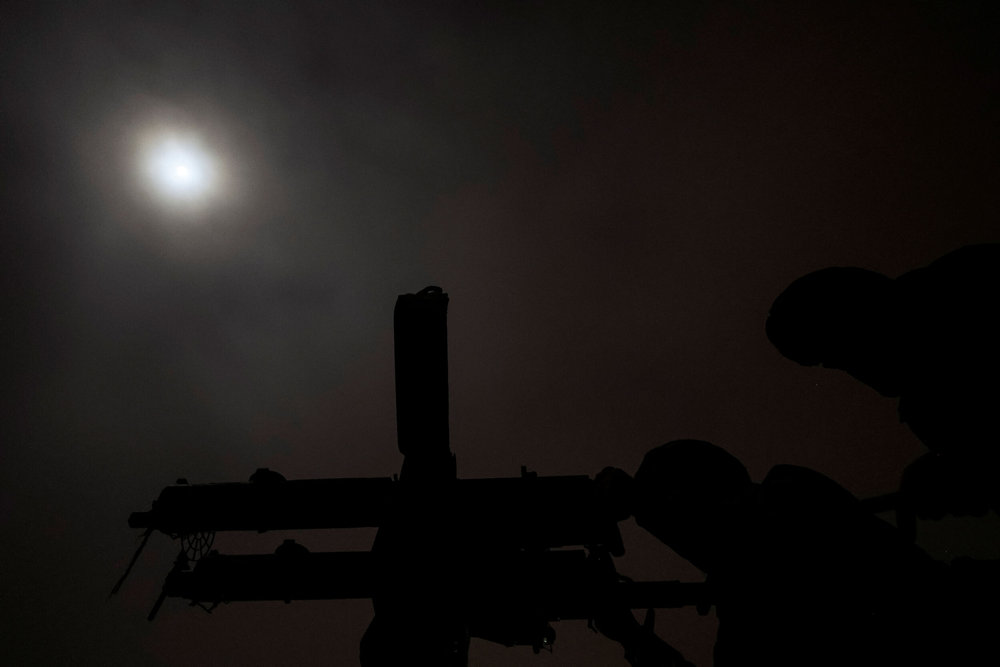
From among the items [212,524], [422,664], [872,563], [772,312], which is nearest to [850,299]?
[772,312]

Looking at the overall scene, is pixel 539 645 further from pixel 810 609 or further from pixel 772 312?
pixel 772 312

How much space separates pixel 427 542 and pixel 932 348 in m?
3.25

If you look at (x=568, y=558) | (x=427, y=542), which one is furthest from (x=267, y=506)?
(x=568, y=558)

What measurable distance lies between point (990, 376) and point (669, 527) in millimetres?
1616

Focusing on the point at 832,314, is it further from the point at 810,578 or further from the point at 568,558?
the point at 568,558

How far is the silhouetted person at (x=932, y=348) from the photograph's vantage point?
1.85 meters

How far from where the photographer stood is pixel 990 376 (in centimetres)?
183

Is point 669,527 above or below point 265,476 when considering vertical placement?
above

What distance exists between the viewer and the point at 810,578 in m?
1.50

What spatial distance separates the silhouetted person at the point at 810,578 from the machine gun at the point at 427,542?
5.27ft

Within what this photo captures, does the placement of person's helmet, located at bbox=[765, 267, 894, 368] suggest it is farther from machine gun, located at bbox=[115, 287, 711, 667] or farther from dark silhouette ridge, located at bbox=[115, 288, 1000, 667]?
machine gun, located at bbox=[115, 287, 711, 667]

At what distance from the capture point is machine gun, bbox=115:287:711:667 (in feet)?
9.30

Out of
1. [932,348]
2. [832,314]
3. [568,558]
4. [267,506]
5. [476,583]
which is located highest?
[832,314]

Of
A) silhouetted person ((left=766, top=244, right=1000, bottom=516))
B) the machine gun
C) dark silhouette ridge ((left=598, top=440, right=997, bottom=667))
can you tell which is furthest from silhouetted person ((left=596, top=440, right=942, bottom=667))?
the machine gun
